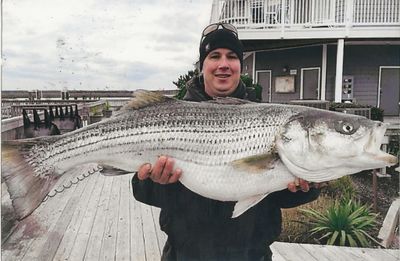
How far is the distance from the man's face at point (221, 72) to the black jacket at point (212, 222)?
53 cm

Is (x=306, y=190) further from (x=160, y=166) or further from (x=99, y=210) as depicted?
(x=99, y=210)

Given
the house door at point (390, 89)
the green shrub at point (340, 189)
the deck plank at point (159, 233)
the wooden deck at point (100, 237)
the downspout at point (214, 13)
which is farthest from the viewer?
the house door at point (390, 89)

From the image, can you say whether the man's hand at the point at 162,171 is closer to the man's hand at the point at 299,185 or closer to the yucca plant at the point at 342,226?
the man's hand at the point at 299,185

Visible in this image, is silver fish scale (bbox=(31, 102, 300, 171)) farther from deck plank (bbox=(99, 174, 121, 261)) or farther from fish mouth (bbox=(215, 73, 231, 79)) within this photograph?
deck plank (bbox=(99, 174, 121, 261))

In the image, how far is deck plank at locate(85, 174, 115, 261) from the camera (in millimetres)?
4402

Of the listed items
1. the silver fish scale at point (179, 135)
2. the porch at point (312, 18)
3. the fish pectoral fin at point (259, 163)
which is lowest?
the fish pectoral fin at point (259, 163)

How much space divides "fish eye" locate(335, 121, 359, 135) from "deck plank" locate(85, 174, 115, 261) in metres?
3.17

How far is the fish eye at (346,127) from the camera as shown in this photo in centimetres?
187

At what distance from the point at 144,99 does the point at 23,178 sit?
0.64m

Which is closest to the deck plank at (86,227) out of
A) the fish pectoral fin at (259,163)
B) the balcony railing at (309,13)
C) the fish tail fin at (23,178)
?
the fish tail fin at (23,178)

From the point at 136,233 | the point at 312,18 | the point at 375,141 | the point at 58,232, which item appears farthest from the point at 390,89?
the point at 375,141

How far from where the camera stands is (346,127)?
1883 mm

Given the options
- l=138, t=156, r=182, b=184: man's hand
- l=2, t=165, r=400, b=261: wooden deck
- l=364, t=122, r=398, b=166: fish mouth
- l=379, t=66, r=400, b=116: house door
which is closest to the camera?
l=364, t=122, r=398, b=166: fish mouth

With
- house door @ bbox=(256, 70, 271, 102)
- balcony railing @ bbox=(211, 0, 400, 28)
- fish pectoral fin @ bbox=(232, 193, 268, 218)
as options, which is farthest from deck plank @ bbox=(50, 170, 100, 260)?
house door @ bbox=(256, 70, 271, 102)
